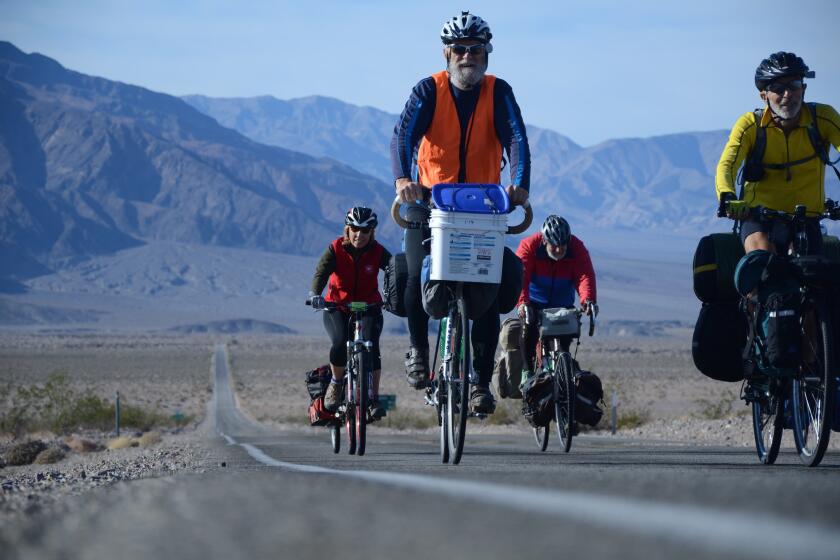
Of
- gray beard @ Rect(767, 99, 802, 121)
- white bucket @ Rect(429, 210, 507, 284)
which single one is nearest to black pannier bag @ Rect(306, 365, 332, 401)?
white bucket @ Rect(429, 210, 507, 284)

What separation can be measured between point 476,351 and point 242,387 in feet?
191

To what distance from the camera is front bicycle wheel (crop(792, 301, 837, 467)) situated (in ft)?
24.7

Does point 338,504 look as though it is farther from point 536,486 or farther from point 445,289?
point 445,289

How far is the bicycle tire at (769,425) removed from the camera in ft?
27.1

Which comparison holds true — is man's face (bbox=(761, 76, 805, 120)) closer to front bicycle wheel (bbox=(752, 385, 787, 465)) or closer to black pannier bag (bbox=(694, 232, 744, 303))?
black pannier bag (bbox=(694, 232, 744, 303))

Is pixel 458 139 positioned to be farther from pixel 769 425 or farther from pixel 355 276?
pixel 769 425

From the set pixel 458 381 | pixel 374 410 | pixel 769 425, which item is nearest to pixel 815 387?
pixel 769 425

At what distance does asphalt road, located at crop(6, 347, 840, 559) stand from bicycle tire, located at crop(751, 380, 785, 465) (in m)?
3.00

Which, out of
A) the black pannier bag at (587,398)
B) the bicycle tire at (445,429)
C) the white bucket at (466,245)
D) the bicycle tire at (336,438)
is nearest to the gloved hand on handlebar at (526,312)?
the black pannier bag at (587,398)

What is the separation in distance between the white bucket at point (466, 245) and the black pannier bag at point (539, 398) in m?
4.12

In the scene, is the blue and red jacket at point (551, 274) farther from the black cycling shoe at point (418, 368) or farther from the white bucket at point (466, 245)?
the white bucket at point (466, 245)

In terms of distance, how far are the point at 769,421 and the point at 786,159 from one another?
1717mm

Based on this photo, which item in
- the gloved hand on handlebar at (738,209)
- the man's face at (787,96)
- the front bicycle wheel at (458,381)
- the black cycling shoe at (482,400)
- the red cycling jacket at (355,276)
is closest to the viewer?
the gloved hand on handlebar at (738,209)

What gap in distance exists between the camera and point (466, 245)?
8312 mm
